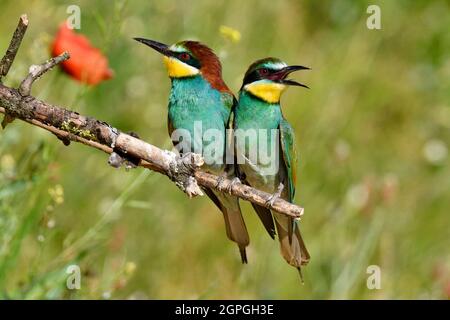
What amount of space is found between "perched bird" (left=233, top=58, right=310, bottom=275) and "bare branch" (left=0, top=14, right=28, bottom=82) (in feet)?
2.52

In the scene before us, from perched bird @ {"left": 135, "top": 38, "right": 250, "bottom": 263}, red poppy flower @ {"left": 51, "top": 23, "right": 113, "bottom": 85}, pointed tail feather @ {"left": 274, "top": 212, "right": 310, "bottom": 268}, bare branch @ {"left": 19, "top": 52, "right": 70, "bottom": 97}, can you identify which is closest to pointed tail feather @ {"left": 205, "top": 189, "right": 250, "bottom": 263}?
perched bird @ {"left": 135, "top": 38, "right": 250, "bottom": 263}

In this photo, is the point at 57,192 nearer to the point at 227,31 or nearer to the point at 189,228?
the point at 227,31

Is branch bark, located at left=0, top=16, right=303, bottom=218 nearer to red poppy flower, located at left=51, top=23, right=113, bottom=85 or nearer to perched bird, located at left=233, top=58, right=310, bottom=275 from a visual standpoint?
perched bird, located at left=233, top=58, right=310, bottom=275

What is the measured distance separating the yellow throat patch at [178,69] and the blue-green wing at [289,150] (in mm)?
303

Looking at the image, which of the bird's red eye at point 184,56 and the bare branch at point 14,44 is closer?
the bare branch at point 14,44

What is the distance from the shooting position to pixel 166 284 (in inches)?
131

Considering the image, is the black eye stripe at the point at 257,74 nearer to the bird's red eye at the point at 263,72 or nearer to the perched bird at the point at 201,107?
the bird's red eye at the point at 263,72

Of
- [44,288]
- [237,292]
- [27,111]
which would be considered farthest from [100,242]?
[27,111]

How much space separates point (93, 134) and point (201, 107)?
0.61 meters

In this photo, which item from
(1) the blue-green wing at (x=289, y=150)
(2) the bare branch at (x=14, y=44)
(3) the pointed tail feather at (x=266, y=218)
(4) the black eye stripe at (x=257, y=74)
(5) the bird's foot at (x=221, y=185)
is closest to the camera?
(2) the bare branch at (x=14, y=44)

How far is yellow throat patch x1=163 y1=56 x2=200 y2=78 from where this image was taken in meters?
2.48

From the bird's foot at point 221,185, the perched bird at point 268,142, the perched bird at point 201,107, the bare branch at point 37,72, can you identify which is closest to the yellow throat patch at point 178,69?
the perched bird at point 201,107

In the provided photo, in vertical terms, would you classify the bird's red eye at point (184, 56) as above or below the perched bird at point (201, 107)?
above

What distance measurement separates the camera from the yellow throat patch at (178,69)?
248 centimetres
